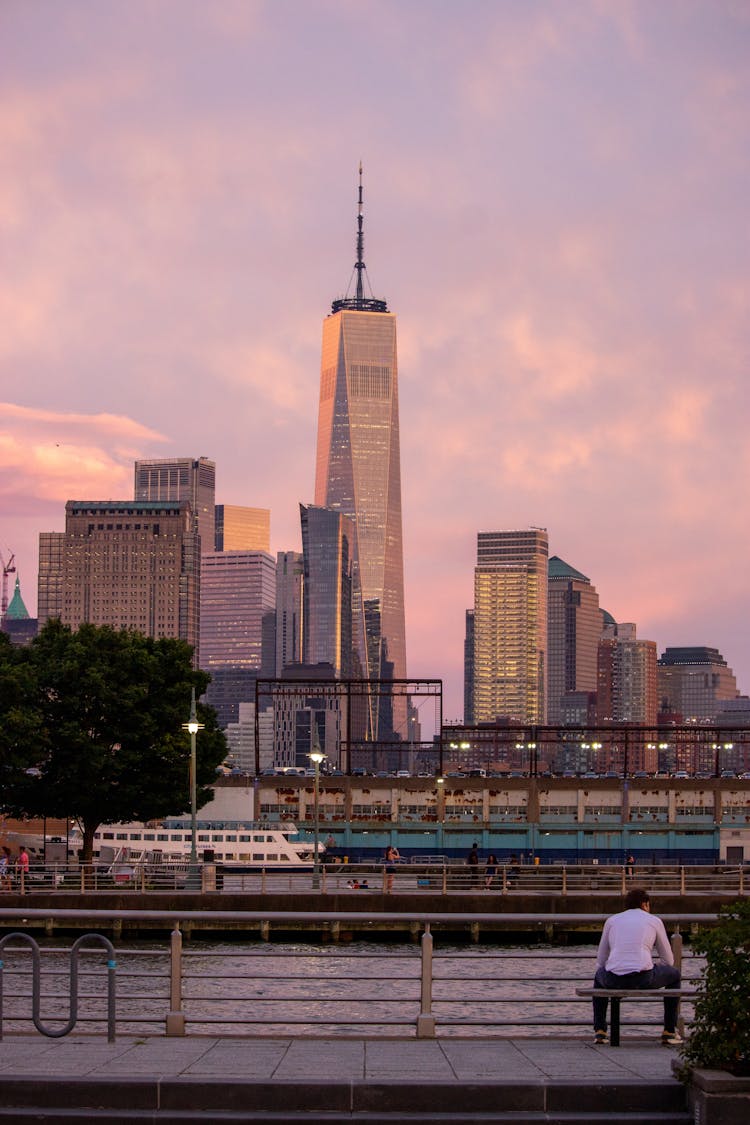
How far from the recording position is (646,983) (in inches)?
638

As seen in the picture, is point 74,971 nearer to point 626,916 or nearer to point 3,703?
point 626,916

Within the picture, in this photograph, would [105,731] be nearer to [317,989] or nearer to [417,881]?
[417,881]

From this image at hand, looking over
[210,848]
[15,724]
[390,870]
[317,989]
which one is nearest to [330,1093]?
[317,989]

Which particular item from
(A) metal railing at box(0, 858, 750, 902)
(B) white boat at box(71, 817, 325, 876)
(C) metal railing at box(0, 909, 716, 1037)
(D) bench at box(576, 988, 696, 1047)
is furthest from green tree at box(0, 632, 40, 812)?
(D) bench at box(576, 988, 696, 1047)

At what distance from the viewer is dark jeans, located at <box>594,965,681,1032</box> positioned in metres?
16.2

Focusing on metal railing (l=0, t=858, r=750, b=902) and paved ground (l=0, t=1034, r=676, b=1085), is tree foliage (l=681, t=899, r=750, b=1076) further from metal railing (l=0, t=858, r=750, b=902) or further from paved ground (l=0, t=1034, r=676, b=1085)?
metal railing (l=0, t=858, r=750, b=902)

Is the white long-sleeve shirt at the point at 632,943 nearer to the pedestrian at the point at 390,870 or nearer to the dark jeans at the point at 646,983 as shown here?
the dark jeans at the point at 646,983

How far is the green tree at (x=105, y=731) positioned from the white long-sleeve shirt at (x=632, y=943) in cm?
6070

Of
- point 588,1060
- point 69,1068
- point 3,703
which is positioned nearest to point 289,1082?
point 69,1068

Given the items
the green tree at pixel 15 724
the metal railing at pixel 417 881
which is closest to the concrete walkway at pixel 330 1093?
the metal railing at pixel 417 881

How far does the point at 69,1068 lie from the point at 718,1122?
5.80 metres

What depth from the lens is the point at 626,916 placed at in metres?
16.6

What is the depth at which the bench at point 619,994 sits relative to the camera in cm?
1579

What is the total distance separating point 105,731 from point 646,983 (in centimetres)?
6416
